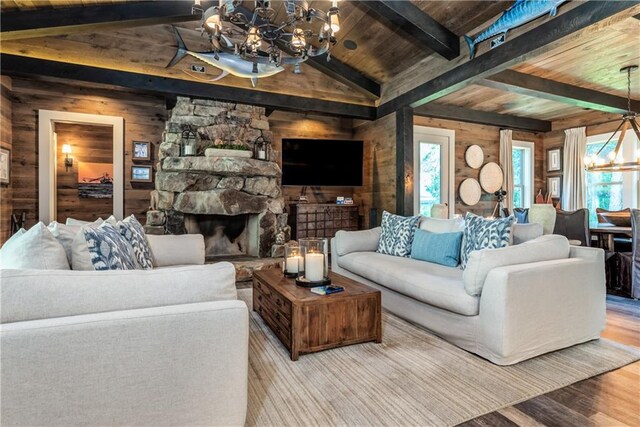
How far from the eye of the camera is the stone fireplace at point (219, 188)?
4512mm

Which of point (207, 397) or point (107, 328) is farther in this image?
point (207, 397)

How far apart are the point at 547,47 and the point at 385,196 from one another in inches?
115

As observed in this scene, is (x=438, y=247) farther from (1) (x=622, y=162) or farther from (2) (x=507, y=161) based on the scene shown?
(2) (x=507, y=161)

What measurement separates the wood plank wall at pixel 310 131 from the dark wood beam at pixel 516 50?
1.70m

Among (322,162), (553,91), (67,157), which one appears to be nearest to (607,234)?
(553,91)

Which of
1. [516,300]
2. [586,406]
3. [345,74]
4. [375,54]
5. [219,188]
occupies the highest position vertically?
[375,54]

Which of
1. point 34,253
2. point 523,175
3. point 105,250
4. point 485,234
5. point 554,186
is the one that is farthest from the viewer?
point 523,175

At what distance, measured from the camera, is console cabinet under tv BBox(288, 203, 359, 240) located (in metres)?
5.62

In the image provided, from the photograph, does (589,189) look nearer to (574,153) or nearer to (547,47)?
(574,153)

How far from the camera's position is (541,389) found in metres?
1.81

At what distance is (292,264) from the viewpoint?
2.78 metres

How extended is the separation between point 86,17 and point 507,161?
690cm

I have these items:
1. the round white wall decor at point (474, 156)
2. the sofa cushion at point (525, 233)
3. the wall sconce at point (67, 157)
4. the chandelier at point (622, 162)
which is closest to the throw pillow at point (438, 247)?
the sofa cushion at point (525, 233)

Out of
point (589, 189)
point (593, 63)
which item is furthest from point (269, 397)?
point (589, 189)
